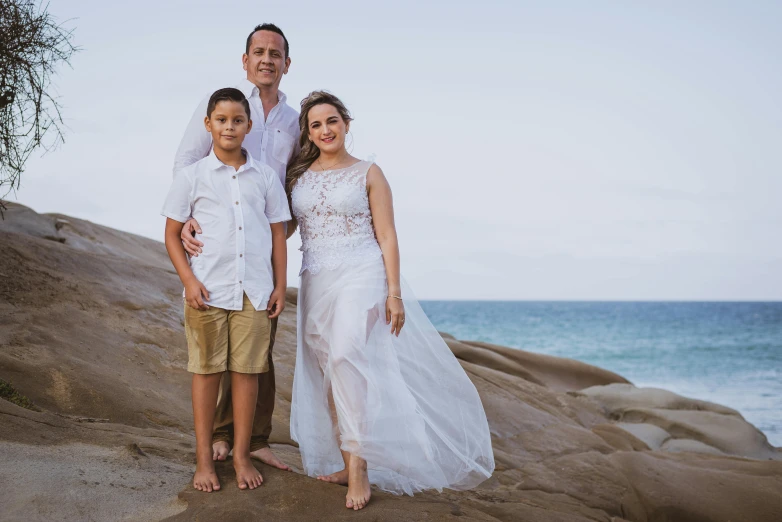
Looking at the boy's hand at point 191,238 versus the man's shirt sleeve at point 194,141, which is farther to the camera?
the man's shirt sleeve at point 194,141

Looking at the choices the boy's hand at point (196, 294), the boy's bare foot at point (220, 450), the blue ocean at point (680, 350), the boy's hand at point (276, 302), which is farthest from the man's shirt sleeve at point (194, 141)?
the blue ocean at point (680, 350)

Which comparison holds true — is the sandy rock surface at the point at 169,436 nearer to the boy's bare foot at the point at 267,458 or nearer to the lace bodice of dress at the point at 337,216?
the boy's bare foot at the point at 267,458

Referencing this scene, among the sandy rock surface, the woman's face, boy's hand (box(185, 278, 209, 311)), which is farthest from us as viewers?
the woman's face

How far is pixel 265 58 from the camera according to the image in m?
3.93

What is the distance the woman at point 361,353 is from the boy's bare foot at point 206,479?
0.60 meters

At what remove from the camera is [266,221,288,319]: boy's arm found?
11.3ft

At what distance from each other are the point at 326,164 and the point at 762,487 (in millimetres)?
4269

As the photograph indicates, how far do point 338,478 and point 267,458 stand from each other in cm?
39

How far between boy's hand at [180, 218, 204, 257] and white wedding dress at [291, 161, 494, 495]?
0.60 meters

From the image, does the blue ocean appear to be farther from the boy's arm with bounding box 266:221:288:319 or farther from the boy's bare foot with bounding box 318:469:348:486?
the boy's arm with bounding box 266:221:288:319

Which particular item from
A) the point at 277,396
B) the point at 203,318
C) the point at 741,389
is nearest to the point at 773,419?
the point at 741,389

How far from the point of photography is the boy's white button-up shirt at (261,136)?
12.2ft

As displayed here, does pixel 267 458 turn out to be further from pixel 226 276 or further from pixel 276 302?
pixel 226 276

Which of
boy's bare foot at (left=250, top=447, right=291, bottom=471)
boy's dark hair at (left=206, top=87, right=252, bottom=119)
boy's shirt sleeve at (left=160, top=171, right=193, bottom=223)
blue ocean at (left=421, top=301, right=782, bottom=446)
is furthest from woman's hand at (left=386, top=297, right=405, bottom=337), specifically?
blue ocean at (left=421, top=301, right=782, bottom=446)
